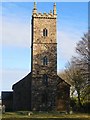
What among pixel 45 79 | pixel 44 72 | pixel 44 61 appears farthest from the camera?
pixel 44 61

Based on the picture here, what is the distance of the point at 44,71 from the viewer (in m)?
54.7

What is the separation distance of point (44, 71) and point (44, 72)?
19 centimetres

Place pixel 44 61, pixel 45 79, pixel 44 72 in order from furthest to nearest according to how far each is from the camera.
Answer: pixel 44 61, pixel 44 72, pixel 45 79

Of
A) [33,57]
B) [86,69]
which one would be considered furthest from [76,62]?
[33,57]

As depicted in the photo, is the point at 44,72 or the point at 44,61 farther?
the point at 44,61

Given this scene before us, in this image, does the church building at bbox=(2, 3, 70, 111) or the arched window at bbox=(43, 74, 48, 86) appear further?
the arched window at bbox=(43, 74, 48, 86)

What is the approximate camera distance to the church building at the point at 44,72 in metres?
54.2

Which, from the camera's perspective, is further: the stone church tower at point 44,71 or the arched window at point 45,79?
the arched window at point 45,79

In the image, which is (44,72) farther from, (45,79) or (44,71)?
(45,79)

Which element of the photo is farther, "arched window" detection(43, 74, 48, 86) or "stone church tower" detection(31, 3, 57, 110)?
"arched window" detection(43, 74, 48, 86)

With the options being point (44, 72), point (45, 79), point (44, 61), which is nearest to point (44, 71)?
point (44, 72)

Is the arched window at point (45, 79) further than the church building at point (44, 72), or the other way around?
the arched window at point (45, 79)

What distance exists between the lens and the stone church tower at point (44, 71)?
5425cm

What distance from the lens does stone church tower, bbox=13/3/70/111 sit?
54.2 m
